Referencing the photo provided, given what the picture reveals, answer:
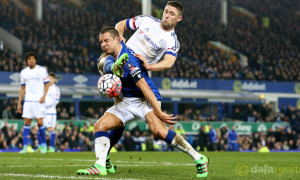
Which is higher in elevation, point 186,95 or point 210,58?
point 210,58

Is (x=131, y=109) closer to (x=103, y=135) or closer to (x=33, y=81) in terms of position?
(x=103, y=135)

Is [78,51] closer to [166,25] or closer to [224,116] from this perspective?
[224,116]

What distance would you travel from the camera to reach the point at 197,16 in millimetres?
42781

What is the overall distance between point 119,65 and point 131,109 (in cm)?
74

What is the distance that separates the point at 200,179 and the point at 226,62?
29466 millimetres

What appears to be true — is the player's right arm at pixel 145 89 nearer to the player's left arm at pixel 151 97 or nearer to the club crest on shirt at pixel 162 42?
the player's left arm at pixel 151 97

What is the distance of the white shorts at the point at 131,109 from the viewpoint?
6781 mm

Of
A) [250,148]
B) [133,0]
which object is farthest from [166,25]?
[133,0]

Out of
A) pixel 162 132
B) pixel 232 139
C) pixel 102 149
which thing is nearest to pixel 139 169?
pixel 102 149

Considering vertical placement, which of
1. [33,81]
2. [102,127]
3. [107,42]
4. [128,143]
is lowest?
[128,143]

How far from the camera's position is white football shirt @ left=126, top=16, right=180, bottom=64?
7641 mm

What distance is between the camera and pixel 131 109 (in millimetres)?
6781

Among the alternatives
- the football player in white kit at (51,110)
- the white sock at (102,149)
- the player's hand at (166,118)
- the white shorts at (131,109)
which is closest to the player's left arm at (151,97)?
the player's hand at (166,118)

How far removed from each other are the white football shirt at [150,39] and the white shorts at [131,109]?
1082 millimetres
